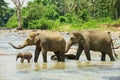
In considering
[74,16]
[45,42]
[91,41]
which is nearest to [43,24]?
[74,16]

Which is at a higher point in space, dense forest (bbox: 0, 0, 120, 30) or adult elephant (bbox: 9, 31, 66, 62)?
adult elephant (bbox: 9, 31, 66, 62)

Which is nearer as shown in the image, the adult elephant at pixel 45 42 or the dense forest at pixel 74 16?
the adult elephant at pixel 45 42

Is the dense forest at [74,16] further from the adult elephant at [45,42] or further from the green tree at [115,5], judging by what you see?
the adult elephant at [45,42]

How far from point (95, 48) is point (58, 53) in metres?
1.67

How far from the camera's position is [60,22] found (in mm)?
67250

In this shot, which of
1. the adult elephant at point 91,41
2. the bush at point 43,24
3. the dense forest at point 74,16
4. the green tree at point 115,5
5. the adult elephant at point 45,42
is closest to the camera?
the adult elephant at point 45,42

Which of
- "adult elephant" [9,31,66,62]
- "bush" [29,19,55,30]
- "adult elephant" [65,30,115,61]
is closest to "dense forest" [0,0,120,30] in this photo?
"bush" [29,19,55,30]

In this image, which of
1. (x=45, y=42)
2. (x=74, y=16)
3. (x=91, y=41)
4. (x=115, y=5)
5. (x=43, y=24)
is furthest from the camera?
(x=74, y=16)

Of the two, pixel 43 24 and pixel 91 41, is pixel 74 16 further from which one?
pixel 91 41

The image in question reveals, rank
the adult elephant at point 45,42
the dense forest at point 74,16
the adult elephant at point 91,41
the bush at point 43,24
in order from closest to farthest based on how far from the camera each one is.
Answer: the adult elephant at point 45,42, the adult elephant at point 91,41, the dense forest at point 74,16, the bush at point 43,24

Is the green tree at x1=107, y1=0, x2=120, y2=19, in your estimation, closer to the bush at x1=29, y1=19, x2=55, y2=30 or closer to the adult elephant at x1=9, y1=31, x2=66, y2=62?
the bush at x1=29, y1=19, x2=55, y2=30

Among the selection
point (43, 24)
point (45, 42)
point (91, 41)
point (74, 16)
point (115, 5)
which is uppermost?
point (45, 42)

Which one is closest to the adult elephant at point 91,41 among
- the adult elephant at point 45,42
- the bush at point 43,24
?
the adult elephant at point 45,42

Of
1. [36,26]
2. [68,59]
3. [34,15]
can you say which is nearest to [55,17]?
[34,15]
